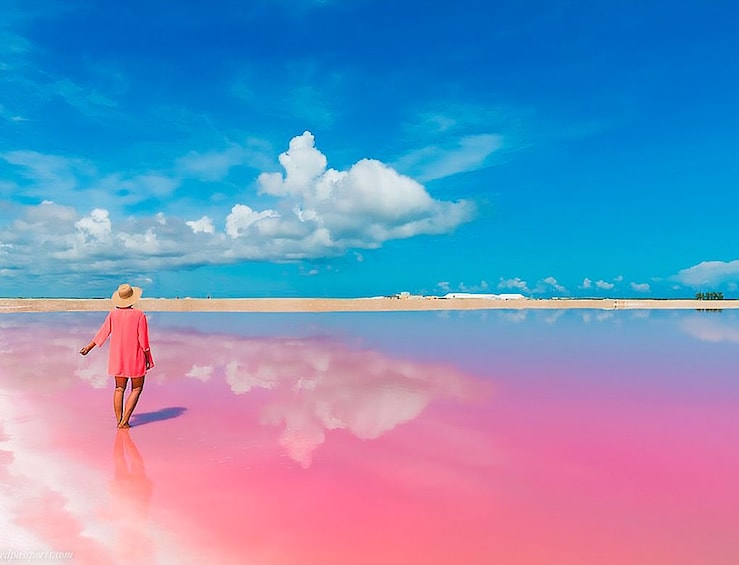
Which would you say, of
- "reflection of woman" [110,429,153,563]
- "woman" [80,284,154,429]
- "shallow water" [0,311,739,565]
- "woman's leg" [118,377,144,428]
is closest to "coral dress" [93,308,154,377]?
"woman" [80,284,154,429]

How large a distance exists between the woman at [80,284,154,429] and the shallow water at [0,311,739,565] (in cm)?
40

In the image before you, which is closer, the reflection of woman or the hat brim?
the reflection of woman

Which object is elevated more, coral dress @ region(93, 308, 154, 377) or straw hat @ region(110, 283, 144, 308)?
straw hat @ region(110, 283, 144, 308)

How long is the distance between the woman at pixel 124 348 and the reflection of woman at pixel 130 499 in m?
0.68

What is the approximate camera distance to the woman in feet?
21.7

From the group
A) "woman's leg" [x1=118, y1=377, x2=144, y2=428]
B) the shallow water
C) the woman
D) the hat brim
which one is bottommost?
the shallow water

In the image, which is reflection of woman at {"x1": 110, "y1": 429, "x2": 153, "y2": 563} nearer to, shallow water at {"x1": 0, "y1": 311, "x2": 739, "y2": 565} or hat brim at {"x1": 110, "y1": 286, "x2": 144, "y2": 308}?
shallow water at {"x1": 0, "y1": 311, "x2": 739, "y2": 565}

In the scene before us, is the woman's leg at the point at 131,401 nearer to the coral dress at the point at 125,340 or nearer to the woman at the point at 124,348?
the woman at the point at 124,348

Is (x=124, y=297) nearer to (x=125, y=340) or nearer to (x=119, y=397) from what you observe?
(x=125, y=340)

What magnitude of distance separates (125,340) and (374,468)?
11.4 ft

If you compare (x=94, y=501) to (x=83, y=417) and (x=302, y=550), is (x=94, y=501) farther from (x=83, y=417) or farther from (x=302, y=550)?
(x=83, y=417)

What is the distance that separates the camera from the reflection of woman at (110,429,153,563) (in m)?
3.74

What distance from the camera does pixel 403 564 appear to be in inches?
138

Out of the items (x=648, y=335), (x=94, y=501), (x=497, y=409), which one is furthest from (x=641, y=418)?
(x=648, y=335)
